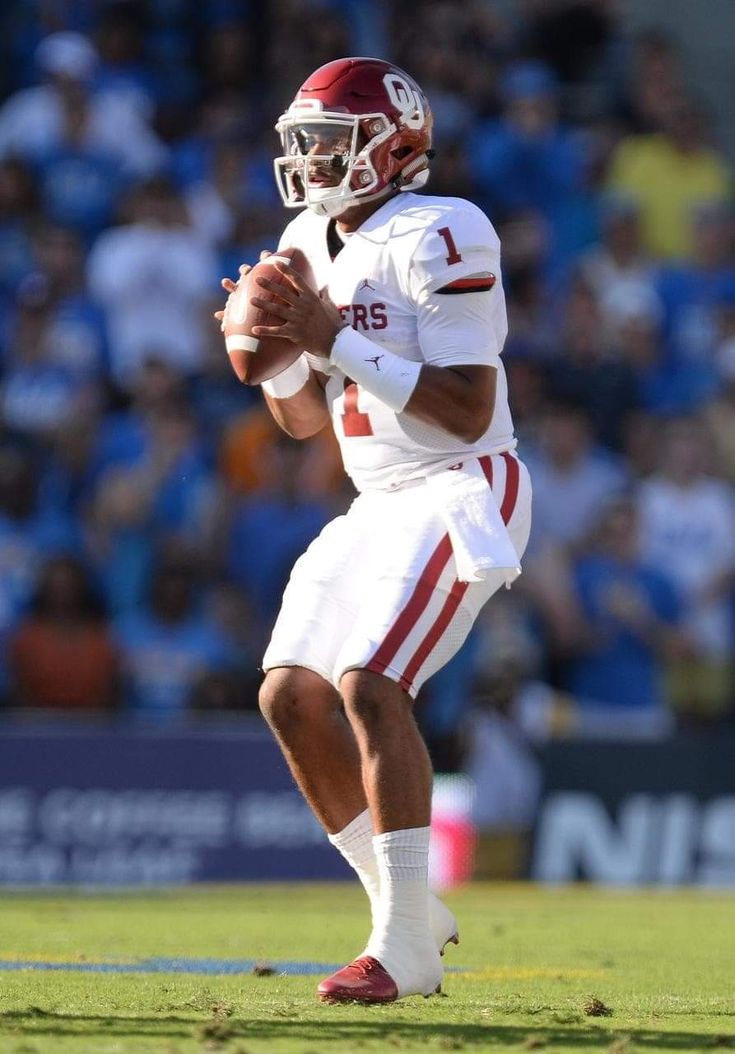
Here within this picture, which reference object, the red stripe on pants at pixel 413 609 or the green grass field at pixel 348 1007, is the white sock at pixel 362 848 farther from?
the red stripe on pants at pixel 413 609

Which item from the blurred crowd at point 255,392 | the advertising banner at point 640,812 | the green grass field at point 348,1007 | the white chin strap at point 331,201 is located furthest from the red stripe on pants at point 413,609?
the advertising banner at point 640,812

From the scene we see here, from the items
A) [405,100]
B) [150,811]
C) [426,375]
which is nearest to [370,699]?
[426,375]

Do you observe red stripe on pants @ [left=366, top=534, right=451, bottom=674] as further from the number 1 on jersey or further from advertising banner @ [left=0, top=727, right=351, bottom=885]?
advertising banner @ [left=0, top=727, right=351, bottom=885]

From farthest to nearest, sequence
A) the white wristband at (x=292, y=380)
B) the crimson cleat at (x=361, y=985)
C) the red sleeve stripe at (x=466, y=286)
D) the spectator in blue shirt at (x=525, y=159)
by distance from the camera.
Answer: the spectator in blue shirt at (x=525, y=159) < the white wristband at (x=292, y=380) < the red sleeve stripe at (x=466, y=286) < the crimson cleat at (x=361, y=985)

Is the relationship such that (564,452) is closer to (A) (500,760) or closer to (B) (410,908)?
(A) (500,760)

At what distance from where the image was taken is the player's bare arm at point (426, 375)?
4711 millimetres

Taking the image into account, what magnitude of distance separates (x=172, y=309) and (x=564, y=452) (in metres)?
2.46

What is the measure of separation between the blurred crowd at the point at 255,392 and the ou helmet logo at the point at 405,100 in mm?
5356

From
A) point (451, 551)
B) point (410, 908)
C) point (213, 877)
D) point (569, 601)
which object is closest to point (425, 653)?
point (451, 551)

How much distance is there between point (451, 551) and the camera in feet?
15.7

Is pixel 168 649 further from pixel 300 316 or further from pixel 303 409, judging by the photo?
pixel 300 316

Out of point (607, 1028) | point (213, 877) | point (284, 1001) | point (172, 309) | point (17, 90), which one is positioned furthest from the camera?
point (17, 90)

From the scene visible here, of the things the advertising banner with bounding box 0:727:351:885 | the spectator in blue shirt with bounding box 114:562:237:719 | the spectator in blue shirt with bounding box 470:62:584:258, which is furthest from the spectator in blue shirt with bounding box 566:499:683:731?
the spectator in blue shirt with bounding box 470:62:584:258

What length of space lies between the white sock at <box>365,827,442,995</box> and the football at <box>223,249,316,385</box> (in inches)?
48.0
